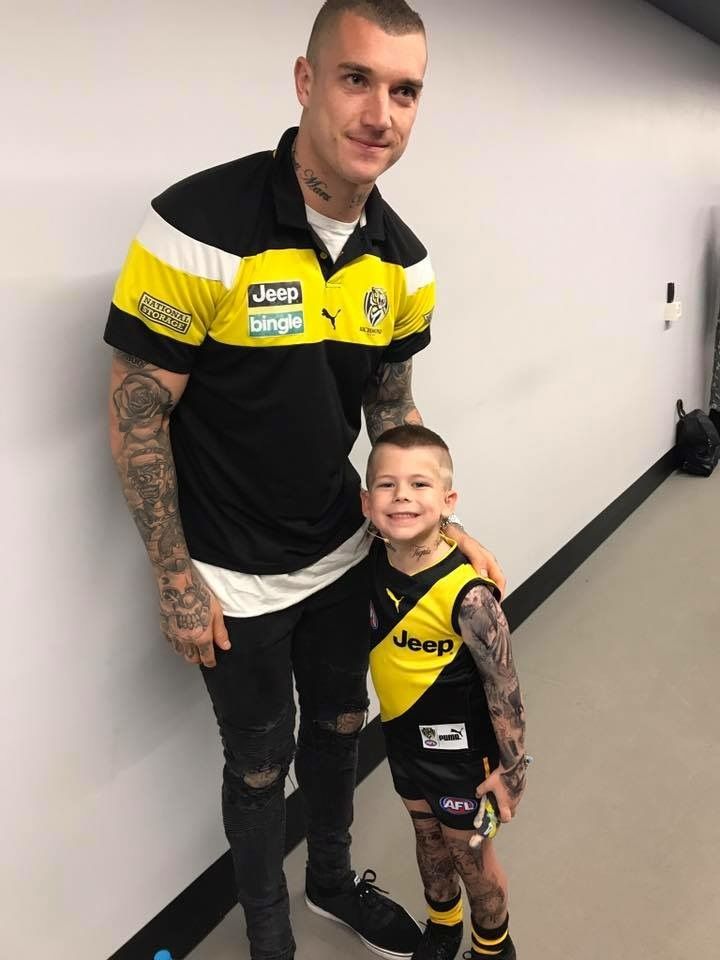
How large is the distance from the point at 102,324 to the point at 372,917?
1301 millimetres

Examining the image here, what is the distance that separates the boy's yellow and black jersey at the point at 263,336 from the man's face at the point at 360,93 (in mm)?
100

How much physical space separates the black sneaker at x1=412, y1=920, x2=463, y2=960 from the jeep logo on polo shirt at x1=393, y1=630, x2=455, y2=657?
2.14ft

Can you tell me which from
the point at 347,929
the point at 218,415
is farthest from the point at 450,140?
the point at 347,929

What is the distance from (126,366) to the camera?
1172mm

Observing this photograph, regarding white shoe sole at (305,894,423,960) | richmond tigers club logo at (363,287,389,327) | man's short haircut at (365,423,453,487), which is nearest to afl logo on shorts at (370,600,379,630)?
man's short haircut at (365,423,453,487)

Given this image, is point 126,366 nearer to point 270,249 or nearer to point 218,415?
point 218,415

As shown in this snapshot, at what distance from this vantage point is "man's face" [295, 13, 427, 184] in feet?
3.60

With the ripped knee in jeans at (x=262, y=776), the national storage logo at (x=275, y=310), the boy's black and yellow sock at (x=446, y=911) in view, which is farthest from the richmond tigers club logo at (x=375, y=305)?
the boy's black and yellow sock at (x=446, y=911)

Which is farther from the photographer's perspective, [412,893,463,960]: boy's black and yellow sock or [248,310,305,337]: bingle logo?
[412,893,463,960]: boy's black and yellow sock

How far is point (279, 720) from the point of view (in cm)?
147

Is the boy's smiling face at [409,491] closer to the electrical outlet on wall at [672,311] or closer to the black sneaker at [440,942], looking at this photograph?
the black sneaker at [440,942]

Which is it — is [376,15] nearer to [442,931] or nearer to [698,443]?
[442,931]

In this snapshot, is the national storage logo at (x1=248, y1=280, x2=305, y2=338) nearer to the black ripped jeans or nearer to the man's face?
the man's face

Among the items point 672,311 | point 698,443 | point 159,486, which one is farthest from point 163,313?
point 698,443
